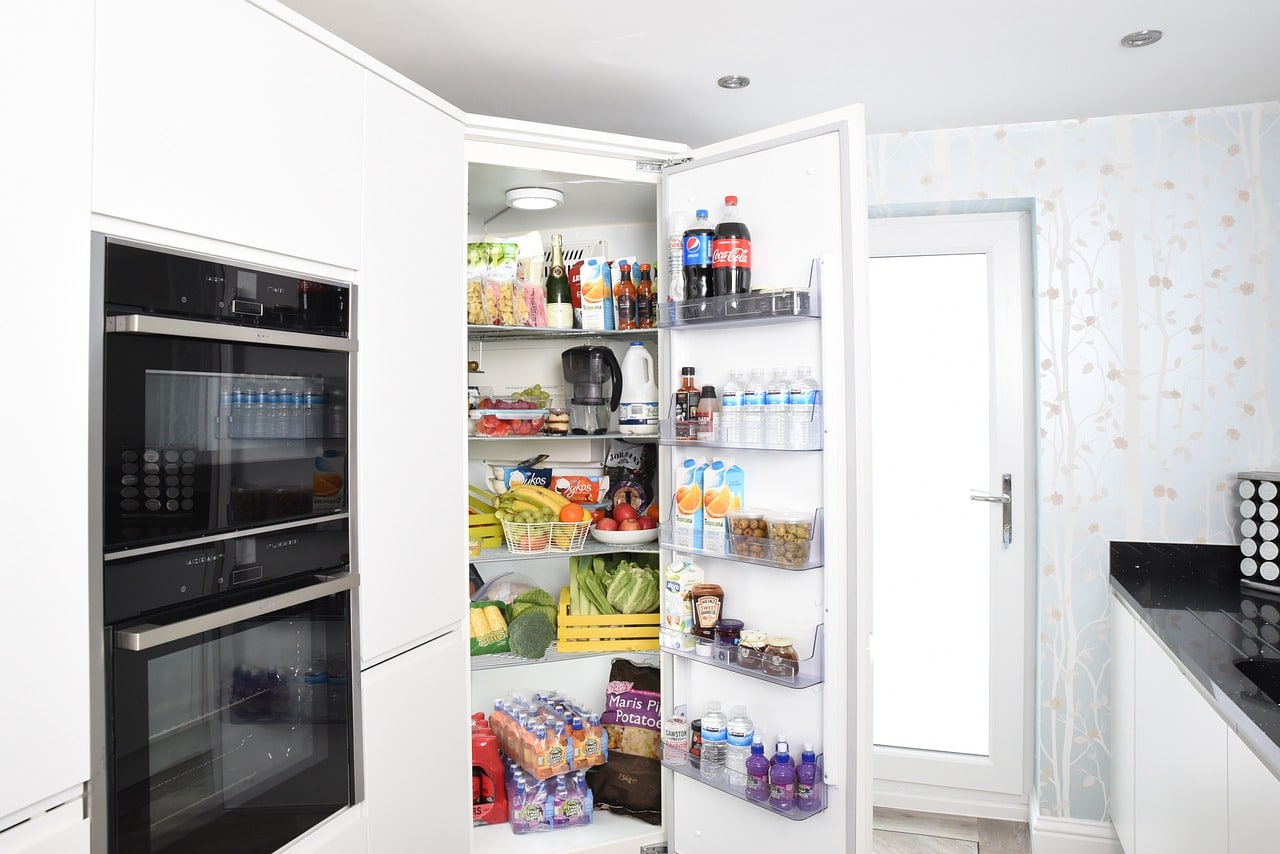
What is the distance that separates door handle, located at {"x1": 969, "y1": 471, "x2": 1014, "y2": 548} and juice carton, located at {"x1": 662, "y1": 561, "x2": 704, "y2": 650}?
4.40ft

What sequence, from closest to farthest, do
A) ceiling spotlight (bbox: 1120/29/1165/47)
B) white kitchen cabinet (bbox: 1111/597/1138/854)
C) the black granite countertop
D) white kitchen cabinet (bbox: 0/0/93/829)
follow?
1. white kitchen cabinet (bbox: 0/0/93/829)
2. the black granite countertop
3. ceiling spotlight (bbox: 1120/29/1165/47)
4. white kitchen cabinet (bbox: 1111/597/1138/854)

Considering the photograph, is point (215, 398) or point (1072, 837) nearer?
point (215, 398)

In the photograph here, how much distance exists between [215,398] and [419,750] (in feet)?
3.28

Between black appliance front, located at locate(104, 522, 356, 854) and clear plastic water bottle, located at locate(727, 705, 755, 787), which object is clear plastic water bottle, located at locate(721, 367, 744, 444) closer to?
clear plastic water bottle, located at locate(727, 705, 755, 787)

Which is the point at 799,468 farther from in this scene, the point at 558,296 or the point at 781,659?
the point at 558,296

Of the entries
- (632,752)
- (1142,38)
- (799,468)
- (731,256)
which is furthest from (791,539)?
(1142,38)

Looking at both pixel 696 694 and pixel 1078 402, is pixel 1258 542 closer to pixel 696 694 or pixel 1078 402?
pixel 1078 402

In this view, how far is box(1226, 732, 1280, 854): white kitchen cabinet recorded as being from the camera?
1344 millimetres

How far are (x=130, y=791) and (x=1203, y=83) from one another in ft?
10.5

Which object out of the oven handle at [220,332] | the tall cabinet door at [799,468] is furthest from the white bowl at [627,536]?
the oven handle at [220,332]

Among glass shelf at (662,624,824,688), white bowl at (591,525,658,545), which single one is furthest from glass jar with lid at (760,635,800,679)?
white bowl at (591,525,658,545)

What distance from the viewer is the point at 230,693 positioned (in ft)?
4.82

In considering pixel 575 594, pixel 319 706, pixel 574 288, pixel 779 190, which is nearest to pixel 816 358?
pixel 779 190

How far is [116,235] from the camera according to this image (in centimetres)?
125
